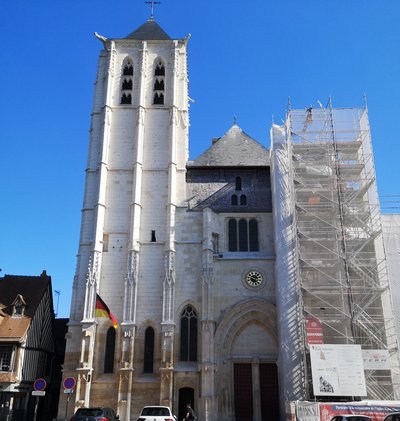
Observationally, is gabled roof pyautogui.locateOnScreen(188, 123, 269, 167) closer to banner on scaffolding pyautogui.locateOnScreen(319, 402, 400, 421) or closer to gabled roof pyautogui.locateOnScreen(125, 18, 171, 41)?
gabled roof pyautogui.locateOnScreen(125, 18, 171, 41)

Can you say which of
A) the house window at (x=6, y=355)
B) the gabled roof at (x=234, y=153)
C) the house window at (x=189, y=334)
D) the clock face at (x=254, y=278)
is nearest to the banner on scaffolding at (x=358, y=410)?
the house window at (x=189, y=334)

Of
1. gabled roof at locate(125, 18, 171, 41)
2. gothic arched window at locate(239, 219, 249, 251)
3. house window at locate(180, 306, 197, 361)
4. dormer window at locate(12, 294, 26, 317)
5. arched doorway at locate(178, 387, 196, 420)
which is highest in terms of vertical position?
gabled roof at locate(125, 18, 171, 41)

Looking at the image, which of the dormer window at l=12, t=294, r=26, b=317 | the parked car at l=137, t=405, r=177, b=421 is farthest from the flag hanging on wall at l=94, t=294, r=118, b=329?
the parked car at l=137, t=405, r=177, b=421

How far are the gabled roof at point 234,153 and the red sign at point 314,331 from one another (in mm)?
10938

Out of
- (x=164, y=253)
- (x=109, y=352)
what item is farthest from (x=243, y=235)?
(x=109, y=352)

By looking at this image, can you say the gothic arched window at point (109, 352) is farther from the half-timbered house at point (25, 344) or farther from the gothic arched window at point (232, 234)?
the gothic arched window at point (232, 234)

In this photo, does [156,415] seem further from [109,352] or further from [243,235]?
[243,235]

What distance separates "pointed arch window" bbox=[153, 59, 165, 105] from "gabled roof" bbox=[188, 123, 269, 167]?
431 cm

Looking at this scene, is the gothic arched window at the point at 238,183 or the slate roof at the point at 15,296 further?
the gothic arched window at the point at 238,183

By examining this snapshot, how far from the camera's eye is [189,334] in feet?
80.0

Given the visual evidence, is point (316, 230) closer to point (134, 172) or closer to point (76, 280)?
point (134, 172)

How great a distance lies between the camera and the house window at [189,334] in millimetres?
24045

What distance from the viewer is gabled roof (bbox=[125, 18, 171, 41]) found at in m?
31.6

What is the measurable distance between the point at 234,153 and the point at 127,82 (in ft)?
26.2
